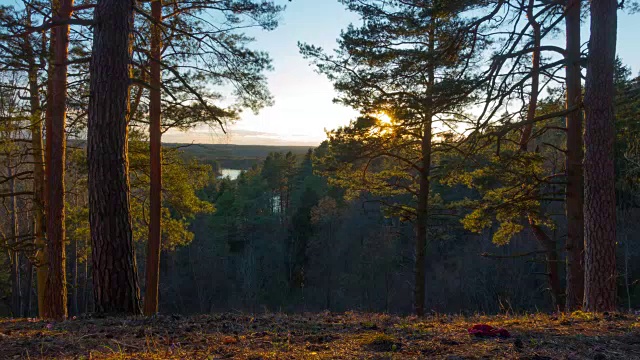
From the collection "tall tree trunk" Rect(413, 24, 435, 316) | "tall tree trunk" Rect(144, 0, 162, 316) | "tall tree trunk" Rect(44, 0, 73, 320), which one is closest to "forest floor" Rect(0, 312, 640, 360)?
"tall tree trunk" Rect(44, 0, 73, 320)

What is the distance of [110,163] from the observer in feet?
16.4

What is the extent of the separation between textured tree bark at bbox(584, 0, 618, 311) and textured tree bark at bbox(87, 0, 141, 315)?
589cm

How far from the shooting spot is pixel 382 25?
30.3 ft

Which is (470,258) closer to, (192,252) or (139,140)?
(192,252)

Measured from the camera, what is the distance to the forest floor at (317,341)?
9.18 feet

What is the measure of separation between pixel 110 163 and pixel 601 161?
20.2 feet

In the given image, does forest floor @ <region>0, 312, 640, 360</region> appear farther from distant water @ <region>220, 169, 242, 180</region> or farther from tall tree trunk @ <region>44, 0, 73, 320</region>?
distant water @ <region>220, 169, 242, 180</region>

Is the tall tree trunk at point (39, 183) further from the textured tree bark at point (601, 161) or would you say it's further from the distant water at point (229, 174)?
the distant water at point (229, 174)

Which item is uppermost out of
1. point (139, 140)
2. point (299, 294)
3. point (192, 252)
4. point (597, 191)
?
point (139, 140)

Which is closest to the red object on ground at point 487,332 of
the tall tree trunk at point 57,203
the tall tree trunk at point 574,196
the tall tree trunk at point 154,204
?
the tall tree trunk at point 574,196

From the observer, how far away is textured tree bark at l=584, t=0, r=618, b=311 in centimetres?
582

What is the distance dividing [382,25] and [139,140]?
767cm

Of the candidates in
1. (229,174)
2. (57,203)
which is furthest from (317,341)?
(229,174)

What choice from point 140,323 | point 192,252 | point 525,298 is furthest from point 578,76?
point 192,252
